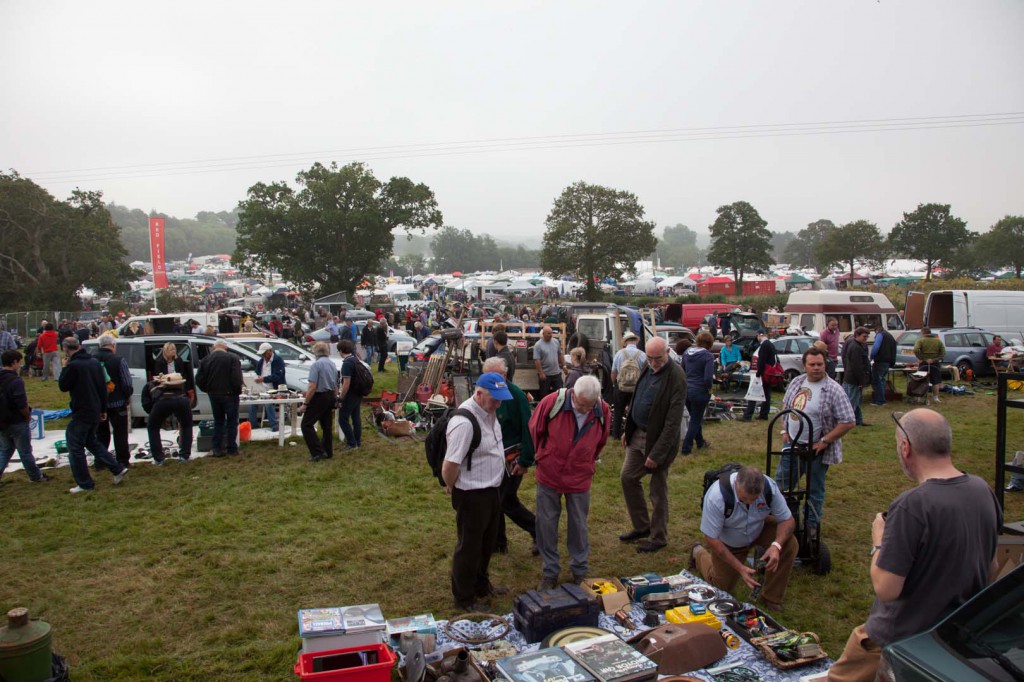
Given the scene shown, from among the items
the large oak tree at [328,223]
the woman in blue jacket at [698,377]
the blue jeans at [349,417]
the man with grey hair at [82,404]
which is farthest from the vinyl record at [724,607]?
the large oak tree at [328,223]

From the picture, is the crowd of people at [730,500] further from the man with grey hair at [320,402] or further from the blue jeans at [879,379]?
the blue jeans at [879,379]

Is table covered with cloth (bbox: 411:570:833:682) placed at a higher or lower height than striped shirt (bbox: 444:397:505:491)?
lower

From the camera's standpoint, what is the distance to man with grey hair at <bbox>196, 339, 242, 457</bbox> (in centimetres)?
888

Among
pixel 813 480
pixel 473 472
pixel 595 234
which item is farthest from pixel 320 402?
pixel 595 234

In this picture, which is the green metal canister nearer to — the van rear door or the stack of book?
the stack of book

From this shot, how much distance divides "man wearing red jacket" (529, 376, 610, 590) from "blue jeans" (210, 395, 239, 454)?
18.7 ft

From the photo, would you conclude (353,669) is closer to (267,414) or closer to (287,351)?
(267,414)

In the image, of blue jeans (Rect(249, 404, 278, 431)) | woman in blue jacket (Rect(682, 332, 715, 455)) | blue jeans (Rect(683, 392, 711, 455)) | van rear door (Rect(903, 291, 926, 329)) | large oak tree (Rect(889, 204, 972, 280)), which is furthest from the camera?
large oak tree (Rect(889, 204, 972, 280))

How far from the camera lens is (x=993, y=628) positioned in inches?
101

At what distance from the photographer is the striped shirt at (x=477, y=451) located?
455 cm

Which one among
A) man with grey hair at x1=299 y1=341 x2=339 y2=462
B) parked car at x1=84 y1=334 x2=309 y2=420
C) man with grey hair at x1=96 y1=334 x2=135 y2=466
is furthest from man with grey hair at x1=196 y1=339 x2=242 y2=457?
parked car at x1=84 y1=334 x2=309 y2=420

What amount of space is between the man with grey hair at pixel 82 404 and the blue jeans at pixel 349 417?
→ 9.71 feet

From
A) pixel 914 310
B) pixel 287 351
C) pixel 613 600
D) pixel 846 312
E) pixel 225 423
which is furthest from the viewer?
pixel 914 310

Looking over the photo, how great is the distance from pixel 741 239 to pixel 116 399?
194 ft
